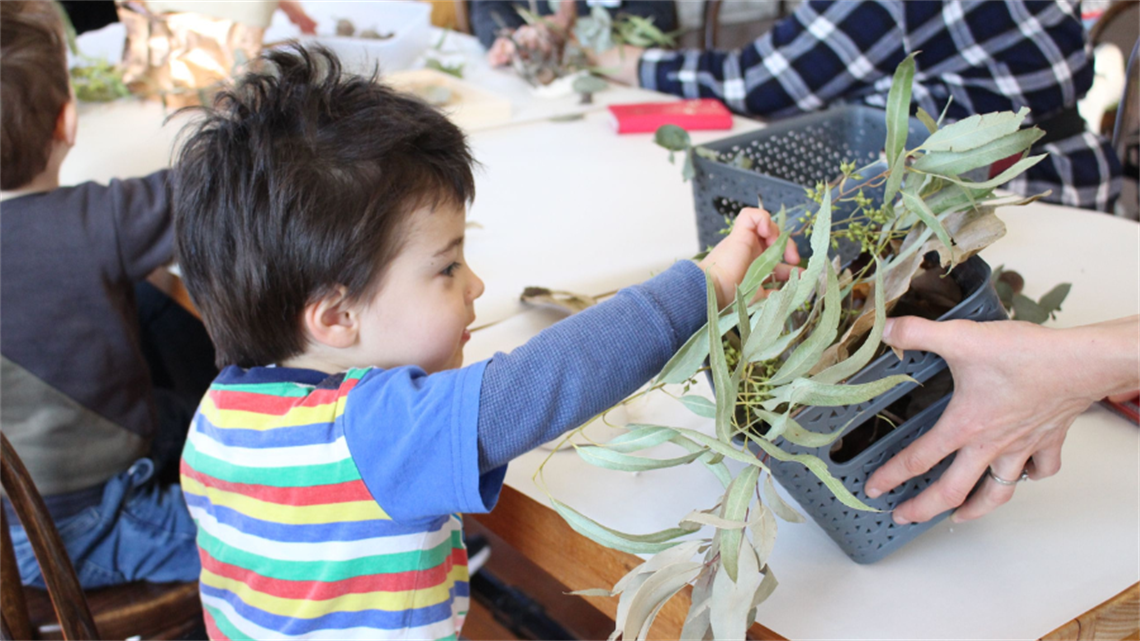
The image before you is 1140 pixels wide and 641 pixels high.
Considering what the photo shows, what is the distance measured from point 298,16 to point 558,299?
1.20m

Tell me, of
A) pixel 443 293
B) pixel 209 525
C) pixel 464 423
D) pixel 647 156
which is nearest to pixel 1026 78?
pixel 647 156

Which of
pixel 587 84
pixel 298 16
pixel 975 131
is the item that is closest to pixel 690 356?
pixel 975 131

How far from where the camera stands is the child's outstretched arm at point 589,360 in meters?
0.67

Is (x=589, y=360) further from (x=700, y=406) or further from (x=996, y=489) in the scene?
A: (x=996, y=489)

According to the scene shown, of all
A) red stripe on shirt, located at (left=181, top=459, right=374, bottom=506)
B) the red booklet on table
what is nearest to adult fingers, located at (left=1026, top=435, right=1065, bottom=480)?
red stripe on shirt, located at (left=181, top=459, right=374, bottom=506)

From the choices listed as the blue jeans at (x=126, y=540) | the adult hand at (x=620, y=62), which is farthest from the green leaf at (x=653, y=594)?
the adult hand at (x=620, y=62)

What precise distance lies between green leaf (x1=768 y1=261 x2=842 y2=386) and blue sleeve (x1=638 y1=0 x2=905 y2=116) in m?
1.08

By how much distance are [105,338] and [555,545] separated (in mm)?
712

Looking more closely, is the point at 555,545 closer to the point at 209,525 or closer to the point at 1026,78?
the point at 209,525

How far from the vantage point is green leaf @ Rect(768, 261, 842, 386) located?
545 millimetres

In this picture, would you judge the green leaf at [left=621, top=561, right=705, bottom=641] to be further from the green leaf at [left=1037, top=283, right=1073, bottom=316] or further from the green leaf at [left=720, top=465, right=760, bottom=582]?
the green leaf at [left=1037, top=283, right=1073, bottom=316]

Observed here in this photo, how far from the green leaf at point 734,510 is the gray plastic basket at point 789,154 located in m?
0.48

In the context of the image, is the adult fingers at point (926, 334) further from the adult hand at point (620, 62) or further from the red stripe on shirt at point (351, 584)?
the adult hand at point (620, 62)

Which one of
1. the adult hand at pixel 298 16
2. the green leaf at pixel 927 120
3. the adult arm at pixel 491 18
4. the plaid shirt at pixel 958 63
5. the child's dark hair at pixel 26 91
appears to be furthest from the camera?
the adult arm at pixel 491 18
